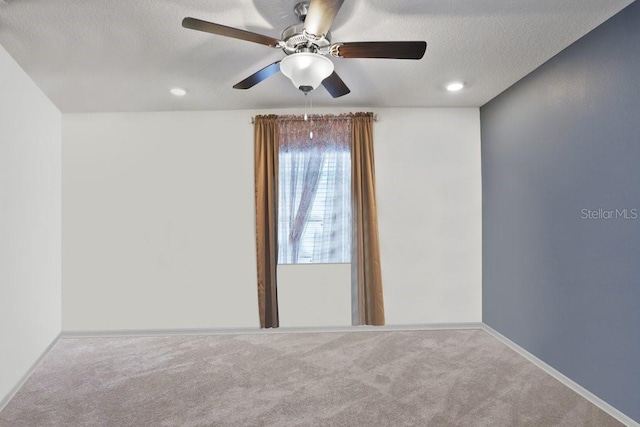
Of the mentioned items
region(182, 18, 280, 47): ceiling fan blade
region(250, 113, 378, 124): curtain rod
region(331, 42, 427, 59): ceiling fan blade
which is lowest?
region(331, 42, 427, 59): ceiling fan blade

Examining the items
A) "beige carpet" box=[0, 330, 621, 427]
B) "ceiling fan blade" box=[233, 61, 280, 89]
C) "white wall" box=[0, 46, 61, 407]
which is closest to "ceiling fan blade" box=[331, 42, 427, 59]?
"ceiling fan blade" box=[233, 61, 280, 89]

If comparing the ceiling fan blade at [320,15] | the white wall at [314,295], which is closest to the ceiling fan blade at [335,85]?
the ceiling fan blade at [320,15]

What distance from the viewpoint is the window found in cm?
373

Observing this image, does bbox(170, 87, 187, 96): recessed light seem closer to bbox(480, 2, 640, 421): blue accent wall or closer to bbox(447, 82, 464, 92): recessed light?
bbox(447, 82, 464, 92): recessed light

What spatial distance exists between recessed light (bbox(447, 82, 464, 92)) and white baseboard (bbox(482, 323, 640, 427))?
7.32 feet

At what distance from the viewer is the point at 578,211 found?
244cm

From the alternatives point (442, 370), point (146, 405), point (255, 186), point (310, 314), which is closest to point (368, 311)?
point (310, 314)

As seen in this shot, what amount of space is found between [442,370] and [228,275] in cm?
214

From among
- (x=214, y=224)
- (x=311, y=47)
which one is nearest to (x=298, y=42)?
(x=311, y=47)

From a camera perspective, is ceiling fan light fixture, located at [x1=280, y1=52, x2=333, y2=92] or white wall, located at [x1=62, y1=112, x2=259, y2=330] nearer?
ceiling fan light fixture, located at [x1=280, y1=52, x2=333, y2=92]

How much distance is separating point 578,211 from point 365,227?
1.79 meters

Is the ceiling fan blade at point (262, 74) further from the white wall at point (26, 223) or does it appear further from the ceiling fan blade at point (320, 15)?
the white wall at point (26, 223)

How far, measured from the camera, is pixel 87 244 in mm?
3680

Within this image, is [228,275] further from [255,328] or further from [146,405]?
[146,405]
